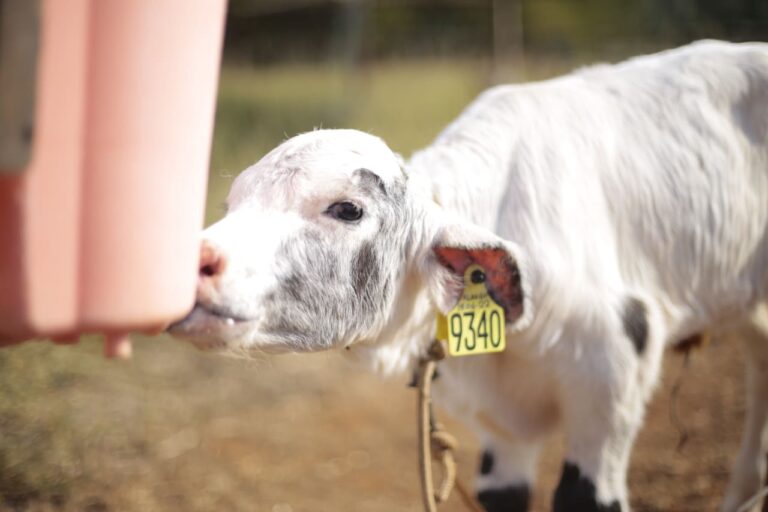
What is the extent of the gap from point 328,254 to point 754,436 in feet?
7.22

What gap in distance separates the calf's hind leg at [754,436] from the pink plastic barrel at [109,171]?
8.81 feet

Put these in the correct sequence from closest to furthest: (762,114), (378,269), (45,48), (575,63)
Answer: (45,48), (378,269), (762,114), (575,63)

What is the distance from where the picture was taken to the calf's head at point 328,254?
1979 mm

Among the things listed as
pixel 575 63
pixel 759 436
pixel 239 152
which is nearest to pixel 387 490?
pixel 759 436

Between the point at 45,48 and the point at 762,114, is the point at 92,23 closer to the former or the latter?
the point at 45,48

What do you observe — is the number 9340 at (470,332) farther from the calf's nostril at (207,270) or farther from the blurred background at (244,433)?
the calf's nostril at (207,270)

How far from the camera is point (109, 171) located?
51.2 inches

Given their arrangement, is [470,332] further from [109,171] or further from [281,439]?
[281,439]

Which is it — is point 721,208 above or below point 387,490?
above

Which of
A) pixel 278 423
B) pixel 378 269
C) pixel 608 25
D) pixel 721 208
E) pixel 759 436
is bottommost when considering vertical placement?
pixel 278 423

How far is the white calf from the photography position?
7.33 ft

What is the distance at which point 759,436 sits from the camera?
3576mm

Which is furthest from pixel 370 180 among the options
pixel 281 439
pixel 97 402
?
pixel 97 402

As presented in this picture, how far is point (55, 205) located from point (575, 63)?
11.1 m
